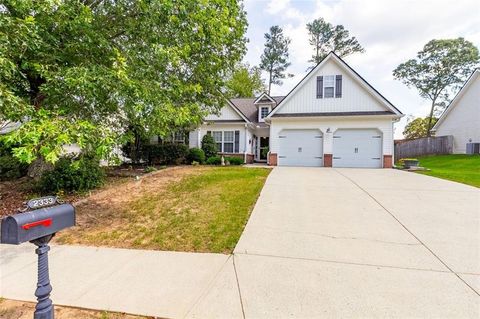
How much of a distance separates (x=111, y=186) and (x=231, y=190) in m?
4.47

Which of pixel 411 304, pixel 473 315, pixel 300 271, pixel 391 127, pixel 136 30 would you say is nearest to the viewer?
pixel 473 315

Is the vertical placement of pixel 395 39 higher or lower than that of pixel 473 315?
higher

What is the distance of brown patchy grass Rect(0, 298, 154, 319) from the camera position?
2.85 m

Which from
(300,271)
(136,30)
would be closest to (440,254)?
(300,271)

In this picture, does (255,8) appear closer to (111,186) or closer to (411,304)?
(111,186)

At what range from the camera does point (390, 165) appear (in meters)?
15.5

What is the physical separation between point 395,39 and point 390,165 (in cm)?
740

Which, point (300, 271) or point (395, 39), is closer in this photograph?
point (300, 271)

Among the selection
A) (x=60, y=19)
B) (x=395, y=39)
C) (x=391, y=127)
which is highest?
(x=395, y=39)

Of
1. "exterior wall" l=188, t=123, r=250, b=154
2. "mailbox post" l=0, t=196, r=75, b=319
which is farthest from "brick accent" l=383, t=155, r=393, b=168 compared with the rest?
"mailbox post" l=0, t=196, r=75, b=319

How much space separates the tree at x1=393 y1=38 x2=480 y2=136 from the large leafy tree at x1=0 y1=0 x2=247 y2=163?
34454mm

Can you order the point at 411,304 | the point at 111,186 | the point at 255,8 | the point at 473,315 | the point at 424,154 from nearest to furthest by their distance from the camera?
the point at 473,315
the point at 411,304
the point at 111,186
the point at 255,8
the point at 424,154

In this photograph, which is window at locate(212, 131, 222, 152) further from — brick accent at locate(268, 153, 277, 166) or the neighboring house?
the neighboring house

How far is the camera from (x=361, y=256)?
13.8 feet
